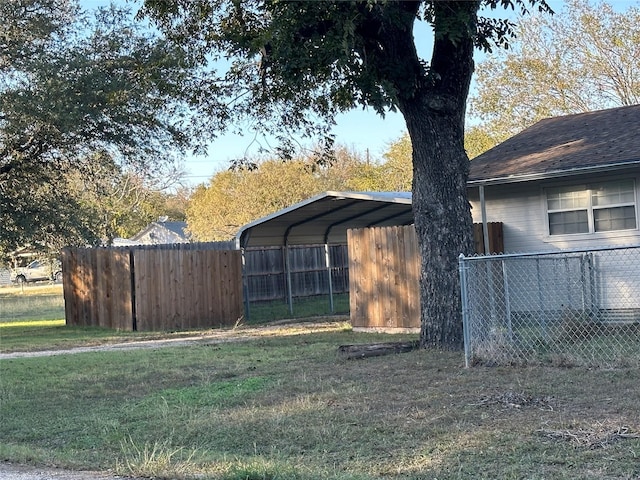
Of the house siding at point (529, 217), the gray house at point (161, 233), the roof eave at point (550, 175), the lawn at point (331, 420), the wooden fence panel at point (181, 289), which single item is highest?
the gray house at point (161, 233)

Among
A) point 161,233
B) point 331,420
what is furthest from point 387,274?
point 161,233

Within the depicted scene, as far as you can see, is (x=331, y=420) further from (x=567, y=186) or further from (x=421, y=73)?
(x=567, y=186)

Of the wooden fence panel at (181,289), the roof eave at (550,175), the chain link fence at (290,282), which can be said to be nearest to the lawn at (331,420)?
the roof eave at (550,175)

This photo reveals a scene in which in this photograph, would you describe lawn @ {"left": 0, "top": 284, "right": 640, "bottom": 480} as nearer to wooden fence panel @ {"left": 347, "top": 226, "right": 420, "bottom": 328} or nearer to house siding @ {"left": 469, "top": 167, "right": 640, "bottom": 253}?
wooden fence panel @ {"left": 347, "top": 226, "right": 420, "bottom": 328}

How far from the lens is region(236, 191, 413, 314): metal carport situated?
18203 millimetres

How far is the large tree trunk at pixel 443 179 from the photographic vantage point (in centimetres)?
1145

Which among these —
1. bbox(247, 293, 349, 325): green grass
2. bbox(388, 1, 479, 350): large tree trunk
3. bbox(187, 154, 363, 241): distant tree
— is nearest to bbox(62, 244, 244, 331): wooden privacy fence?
bbox(247, 293, 349, 325): green grass

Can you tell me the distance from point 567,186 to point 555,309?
2.64 m

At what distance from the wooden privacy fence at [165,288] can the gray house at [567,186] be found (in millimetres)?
6565

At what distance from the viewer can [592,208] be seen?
1515cm

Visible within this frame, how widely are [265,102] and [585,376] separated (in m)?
7.97

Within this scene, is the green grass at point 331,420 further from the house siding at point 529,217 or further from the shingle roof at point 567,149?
→ the house siding at point 529,217

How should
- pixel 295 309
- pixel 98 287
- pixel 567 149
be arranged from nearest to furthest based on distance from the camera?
1. pixel 567 149
2. pixel 98 287
3. pixel 295 309

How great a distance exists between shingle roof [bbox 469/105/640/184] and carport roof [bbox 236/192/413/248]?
7.30 feet
